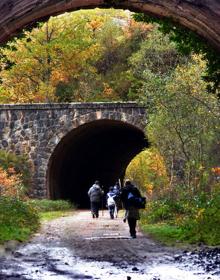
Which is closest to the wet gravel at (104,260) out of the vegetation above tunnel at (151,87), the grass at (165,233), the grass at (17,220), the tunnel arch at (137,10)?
the grass at (165,233)

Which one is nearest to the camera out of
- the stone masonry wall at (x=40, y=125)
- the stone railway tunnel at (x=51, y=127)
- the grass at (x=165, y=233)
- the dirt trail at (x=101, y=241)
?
the dirt trail at (x=101, y=241)

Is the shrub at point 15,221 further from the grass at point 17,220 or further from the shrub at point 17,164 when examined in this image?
the shrub at point 17,164

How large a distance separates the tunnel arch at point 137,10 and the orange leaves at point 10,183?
50.2 feet

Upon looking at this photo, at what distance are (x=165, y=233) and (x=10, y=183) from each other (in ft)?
33.9

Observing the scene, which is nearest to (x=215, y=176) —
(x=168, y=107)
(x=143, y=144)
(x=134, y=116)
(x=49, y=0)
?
(x=168, y=107)

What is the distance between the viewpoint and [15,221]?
1538 centimetres

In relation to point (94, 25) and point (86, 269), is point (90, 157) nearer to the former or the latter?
point (94, 25)

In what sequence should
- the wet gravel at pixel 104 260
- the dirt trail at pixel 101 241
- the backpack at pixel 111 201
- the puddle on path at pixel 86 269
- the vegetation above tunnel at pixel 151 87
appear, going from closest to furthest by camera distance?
the puddle on path at pixel 86 269, the wet gravel at pixel 104 260, the dirt trail at pixel 101 241, the vegetation above tunnel at pixel 151 87, the backpack at pixel 111 201

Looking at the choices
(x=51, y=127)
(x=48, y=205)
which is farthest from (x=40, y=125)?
(x=48, y=205)

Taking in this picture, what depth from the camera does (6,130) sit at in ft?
84.3

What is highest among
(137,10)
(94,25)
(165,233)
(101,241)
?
(94,25)

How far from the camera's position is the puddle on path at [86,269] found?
8.06 metres

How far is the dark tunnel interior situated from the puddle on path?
1563cm

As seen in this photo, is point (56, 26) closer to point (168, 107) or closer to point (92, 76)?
point (92, 76)
